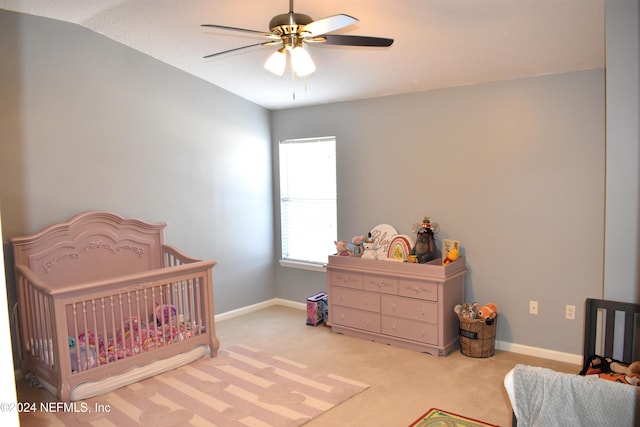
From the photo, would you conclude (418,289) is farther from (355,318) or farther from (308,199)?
(308,199)

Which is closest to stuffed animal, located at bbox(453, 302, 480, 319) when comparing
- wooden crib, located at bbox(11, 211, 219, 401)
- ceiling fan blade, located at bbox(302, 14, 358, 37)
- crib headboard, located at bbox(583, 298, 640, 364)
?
crib headboard, located at bbox(583, 298, 640, 364)

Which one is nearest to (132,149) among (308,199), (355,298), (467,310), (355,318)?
(308,199)

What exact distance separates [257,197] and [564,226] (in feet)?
9.61

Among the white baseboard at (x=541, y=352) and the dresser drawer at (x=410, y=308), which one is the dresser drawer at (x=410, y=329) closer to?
the dresser drawer at (x=410, y=308)

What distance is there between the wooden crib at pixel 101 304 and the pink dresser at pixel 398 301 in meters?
1.13

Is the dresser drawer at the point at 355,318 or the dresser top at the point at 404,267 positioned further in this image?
the dresser drawer at the point at 355,318


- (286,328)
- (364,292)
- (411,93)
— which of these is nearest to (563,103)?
(411,93)

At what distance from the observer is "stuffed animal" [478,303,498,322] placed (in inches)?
138

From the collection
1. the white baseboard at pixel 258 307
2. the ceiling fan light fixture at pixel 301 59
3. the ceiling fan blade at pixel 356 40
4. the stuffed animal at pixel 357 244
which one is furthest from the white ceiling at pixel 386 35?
the white baseboard at pixel 258 307

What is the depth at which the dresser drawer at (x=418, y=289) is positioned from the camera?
3568 millimetres

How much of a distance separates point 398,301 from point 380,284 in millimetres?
204

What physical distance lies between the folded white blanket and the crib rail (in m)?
2.39

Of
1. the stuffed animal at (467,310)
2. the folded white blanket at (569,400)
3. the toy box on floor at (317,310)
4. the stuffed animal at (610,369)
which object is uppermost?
the folded white blanket at (569,400)

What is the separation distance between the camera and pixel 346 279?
13.4 ft
